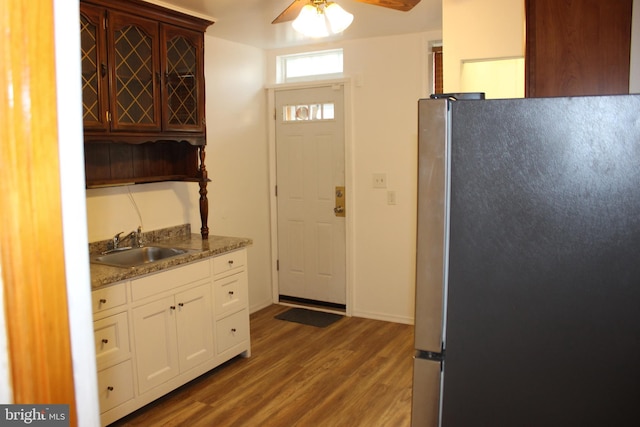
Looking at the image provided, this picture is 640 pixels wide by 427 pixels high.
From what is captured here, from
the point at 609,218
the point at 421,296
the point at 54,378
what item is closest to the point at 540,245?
the point at 609,218

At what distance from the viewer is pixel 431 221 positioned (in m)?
1.24

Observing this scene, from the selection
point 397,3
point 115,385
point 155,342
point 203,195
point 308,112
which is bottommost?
point 115,385

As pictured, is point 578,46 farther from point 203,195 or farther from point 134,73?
point 203,195

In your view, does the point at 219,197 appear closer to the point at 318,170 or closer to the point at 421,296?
the point at 318,170

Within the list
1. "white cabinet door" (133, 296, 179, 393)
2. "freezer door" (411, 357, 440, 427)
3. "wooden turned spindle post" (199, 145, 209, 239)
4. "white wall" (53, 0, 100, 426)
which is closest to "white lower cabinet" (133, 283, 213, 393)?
"white cabinet door" (133, 296, 179, 393)

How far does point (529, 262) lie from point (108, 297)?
2.33 metres

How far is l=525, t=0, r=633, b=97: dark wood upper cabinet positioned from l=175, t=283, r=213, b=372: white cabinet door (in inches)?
92.8

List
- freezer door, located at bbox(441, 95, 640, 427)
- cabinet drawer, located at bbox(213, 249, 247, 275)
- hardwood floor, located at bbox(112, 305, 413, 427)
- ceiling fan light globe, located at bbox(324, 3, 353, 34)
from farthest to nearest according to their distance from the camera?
1. cabinet drawer, located at bbox(213, 249, 247, 275)
2. hardwood floor, located at bbox(112, 305, 413, 427)
3. ceiling fan light globe, located at bbox(324, 3, 353, 34)
4. freezer door, located at bbox(441, 95, 640, 427)

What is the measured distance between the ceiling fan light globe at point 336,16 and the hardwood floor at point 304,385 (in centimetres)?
214

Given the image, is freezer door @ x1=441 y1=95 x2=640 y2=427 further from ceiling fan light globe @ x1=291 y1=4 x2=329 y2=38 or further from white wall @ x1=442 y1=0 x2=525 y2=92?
white wall @ x1=442 y1=0 x2=525 y2=92

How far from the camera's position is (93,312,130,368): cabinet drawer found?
2867 mm

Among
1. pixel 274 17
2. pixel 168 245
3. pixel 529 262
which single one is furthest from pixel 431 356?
pixel 274 17

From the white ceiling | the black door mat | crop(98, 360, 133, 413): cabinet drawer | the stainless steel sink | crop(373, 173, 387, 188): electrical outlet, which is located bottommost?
the black door mat

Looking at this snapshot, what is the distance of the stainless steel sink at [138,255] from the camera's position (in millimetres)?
3495
